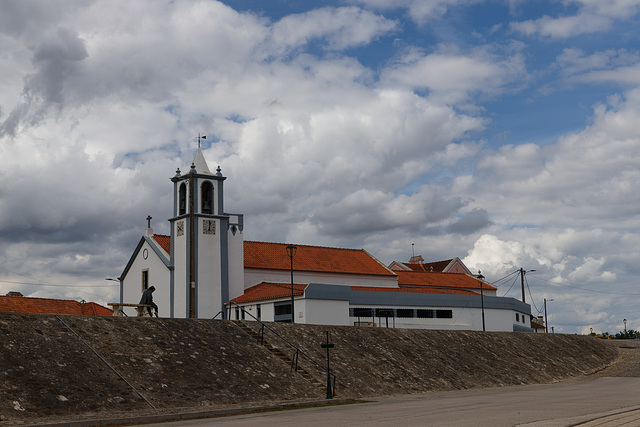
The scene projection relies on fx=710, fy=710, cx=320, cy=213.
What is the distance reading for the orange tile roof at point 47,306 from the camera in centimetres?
4888

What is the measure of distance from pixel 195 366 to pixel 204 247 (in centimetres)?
2538

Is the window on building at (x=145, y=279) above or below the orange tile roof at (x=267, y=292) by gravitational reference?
above

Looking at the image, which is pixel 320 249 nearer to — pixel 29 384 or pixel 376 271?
pixel 376 271

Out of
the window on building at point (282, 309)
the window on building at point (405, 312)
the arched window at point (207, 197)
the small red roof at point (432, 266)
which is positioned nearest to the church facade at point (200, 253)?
the arched window at point (207, 197)

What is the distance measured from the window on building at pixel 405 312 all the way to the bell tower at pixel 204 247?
39.9 feet

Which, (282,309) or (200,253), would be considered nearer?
(282,309)

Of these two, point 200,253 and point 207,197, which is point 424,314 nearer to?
point 200,253

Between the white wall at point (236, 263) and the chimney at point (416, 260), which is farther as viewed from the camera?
the chimney at point (416, 260)

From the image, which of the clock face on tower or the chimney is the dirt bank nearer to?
the clock face on tower

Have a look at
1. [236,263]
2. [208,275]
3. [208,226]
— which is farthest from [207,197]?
[208,275]

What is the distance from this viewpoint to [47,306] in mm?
51188

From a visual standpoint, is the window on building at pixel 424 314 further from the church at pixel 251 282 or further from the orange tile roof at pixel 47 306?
the orange tile roof at pixel 47 306

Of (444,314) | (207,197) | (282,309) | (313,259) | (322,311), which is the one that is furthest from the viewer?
(313,259)

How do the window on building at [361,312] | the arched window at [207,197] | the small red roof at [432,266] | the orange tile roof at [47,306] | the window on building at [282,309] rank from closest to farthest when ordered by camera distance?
the window on building at [282,309] → the orange tile roof at [47,306] → the window on building at [361,312] → the arched window at [207,197] → the small red roof at [432,266]
